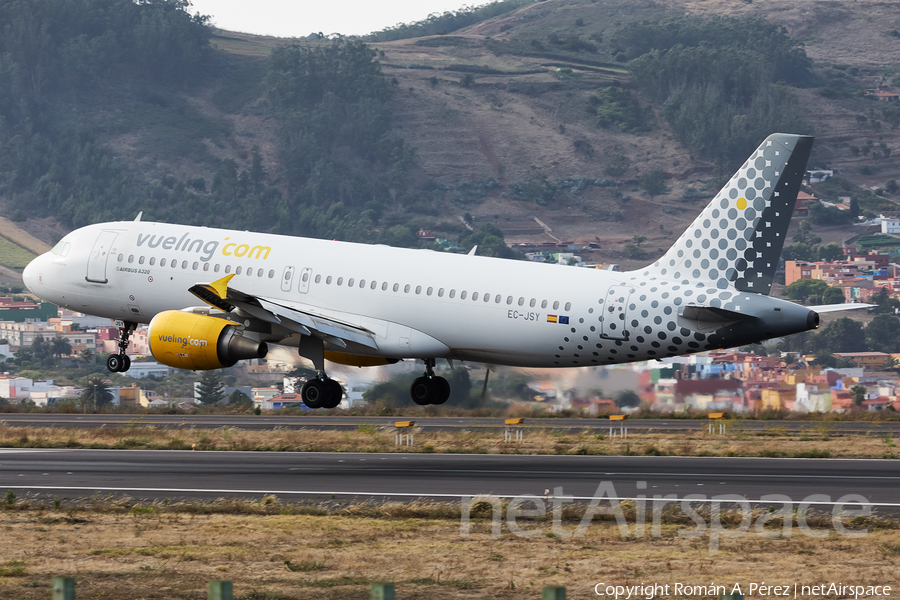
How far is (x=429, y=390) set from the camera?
43906mm

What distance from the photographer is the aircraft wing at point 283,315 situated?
38.9 meters

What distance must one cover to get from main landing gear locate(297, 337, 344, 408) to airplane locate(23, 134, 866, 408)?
0.05m

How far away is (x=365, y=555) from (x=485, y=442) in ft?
82.2

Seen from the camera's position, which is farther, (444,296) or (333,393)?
(333,393)

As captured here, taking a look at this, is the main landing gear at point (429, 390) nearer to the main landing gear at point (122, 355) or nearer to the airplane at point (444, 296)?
the airplane at point (444, 296)

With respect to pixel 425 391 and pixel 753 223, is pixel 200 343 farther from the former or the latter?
pixel 753 223

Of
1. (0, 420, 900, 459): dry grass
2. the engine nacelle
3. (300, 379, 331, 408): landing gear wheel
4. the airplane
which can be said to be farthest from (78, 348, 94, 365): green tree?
the engine nacelle

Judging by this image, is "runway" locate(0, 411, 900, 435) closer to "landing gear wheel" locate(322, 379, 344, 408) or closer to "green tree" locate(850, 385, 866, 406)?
"landing gear wheel" locate(322, 379, 344, 408)

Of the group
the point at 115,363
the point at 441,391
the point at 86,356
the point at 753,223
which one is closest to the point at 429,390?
the point at 441,391

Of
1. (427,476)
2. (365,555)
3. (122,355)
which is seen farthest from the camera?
(122,355)

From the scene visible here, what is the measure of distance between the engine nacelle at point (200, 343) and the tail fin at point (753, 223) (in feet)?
44.0

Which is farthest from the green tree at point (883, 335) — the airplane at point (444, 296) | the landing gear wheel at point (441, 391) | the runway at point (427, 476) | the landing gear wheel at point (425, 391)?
the airplane at point (444, 296)

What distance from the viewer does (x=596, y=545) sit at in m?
24.1

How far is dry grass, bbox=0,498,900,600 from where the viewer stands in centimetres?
2020
